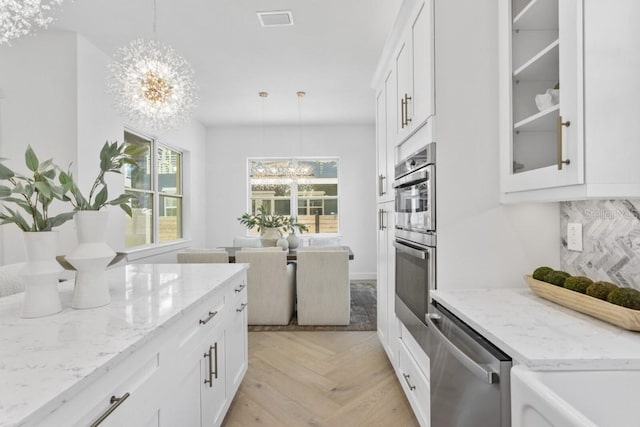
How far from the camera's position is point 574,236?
1.52 metres

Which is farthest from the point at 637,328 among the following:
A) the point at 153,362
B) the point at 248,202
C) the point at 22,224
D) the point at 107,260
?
the point at 248,202

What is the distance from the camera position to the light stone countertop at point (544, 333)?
0.88m

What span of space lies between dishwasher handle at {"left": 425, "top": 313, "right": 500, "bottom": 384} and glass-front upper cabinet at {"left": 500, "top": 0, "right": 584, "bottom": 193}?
656 mm

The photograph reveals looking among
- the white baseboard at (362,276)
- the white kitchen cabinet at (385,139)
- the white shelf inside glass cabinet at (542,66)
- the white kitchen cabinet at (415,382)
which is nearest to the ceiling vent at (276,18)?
the white kitchen cabinet at (385,139)

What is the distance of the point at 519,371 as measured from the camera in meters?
0.89

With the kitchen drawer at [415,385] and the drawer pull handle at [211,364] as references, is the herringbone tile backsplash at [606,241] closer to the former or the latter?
the kitchen drawer at [415,385]

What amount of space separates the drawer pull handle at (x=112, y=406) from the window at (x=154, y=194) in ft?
12.2

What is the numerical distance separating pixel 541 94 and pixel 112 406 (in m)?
1.73

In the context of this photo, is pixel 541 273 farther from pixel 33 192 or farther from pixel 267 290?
pixel 267 290

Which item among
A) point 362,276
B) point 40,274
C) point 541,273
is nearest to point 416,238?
point 541,273

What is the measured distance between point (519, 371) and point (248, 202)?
5.89 meters

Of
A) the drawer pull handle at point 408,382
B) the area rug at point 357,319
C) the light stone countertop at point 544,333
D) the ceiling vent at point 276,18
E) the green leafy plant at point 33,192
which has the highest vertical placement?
the ceiling vent at point 276,18

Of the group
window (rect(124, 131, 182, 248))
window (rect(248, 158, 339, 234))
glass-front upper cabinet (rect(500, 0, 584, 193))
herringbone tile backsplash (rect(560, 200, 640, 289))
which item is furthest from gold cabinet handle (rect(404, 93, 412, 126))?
window (rect(248, 158, 339, 234))

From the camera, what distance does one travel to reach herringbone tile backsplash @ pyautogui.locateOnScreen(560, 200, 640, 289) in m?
1.26
